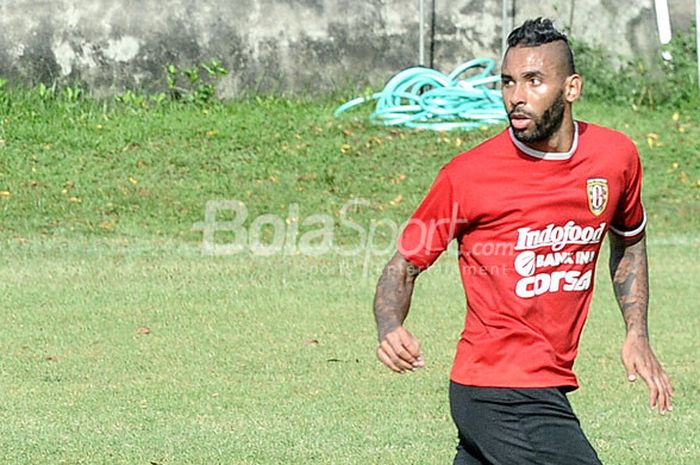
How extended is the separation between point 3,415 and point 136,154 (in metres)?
7.75

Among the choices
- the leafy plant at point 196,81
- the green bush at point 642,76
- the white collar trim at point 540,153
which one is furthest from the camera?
the green bush at point 642,76

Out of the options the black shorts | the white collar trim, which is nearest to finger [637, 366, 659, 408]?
the black shorts

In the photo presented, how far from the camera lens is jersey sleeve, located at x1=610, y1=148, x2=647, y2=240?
4723 millimetres

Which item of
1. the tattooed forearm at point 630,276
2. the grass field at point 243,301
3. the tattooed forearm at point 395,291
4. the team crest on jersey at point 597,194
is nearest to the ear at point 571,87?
the team crest on jersey at point 597,194

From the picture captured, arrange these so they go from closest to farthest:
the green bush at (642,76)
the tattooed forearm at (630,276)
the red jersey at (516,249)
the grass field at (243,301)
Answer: the red jersey at (516,249) → the tattooed forearm at (630,276) → the grass field at (243,301) → the green bush at (642,76)

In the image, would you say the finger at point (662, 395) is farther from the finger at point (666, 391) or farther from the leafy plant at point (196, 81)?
the leafy plant at point (196, 81)

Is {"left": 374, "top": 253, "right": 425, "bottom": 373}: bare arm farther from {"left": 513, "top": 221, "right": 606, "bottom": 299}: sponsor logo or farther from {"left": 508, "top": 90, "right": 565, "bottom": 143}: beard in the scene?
{"left": 508, "top": 90, "right": 565, "bottom": 143}: beard

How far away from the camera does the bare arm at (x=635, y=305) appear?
470cm

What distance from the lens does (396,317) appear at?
4422 millimetres

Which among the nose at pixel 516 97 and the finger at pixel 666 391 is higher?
the nose at pixel 516 97

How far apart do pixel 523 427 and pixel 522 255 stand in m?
0.52

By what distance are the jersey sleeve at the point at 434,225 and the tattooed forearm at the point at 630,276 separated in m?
0.74

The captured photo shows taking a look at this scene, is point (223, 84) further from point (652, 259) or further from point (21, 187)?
point (652, 259)

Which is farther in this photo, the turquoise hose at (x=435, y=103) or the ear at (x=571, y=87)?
the turquoise hose at (x=435, y=103)
